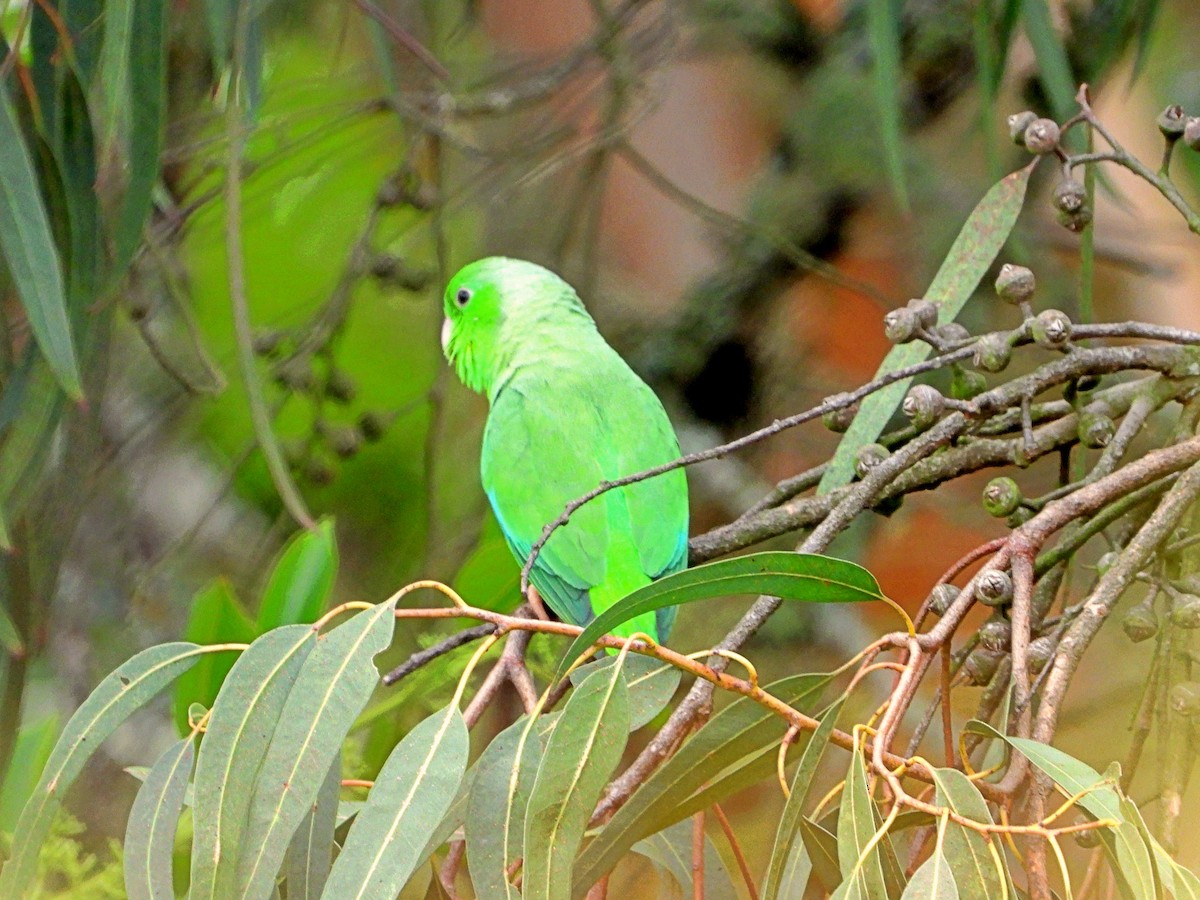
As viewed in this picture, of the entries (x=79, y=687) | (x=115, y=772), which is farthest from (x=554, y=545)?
(x=79, y=687)

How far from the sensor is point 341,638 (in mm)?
515

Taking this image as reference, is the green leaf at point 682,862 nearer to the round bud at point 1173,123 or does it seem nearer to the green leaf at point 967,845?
the green leaf at point 967,845

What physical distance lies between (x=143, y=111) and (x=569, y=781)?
683 mm

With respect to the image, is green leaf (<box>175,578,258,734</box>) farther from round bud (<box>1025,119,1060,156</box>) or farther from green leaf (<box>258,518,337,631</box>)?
round bud (<box>1025,119,1060,156</box>)

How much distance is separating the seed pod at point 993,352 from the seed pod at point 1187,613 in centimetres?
15

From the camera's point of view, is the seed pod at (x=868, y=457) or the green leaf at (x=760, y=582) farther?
the seed pod at (x=868, y=457)

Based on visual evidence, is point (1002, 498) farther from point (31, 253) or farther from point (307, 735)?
point (31, 253)

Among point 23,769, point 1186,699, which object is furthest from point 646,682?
point 23,769

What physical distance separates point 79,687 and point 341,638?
1.50 metres

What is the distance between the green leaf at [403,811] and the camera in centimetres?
45

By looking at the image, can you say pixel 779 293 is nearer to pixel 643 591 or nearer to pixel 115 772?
pixel 115 772

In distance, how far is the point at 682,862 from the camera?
2.19ft

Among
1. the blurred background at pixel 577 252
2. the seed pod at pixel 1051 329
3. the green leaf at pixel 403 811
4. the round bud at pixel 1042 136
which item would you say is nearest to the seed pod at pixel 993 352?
the seed pod at pixel 1051 329

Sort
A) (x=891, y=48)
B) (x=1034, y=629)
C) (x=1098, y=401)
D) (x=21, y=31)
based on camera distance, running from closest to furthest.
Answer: (x=1034, y=629) → (x=1098, y=401) → (x=21, y=31) → (x=891, y=48)
